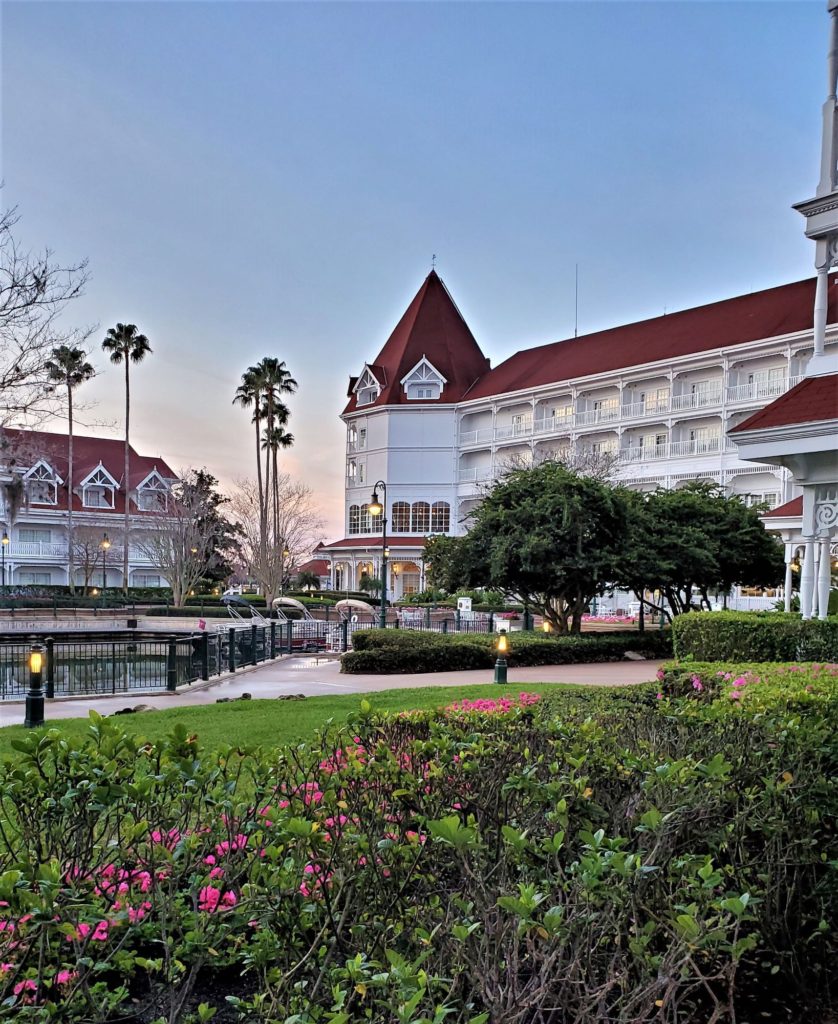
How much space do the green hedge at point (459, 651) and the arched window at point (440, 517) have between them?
1674 inches

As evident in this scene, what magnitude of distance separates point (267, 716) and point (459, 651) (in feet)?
31.9

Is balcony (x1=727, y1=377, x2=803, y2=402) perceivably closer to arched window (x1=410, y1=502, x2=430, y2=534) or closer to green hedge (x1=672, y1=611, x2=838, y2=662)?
arched window (x1=410, y1=502, x2=430, y2=534)

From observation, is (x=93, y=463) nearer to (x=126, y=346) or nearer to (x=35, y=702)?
(x=126, y=346)

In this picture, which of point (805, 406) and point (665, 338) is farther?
point (665, 338)

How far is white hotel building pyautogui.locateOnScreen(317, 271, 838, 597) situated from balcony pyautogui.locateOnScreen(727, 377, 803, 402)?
0.28ft

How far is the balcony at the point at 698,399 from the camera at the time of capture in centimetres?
5350

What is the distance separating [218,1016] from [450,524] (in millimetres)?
64066

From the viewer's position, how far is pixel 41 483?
7000cm

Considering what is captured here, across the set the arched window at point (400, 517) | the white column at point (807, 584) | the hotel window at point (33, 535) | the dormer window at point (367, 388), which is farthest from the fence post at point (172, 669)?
the hotel window at point (33, 535)

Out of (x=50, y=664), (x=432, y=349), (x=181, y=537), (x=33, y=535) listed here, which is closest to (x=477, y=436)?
(x=432, y=349)

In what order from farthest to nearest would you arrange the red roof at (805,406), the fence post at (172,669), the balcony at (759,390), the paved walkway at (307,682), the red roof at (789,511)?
the balcony at (759,390) → the red roof at (789,511) → the fence post at (172,669) → the paved walkway at (307,682) → the red roof at (805,406)

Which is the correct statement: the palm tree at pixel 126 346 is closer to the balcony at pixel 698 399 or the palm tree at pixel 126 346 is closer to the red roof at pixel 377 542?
the red roof at pixel 377 542

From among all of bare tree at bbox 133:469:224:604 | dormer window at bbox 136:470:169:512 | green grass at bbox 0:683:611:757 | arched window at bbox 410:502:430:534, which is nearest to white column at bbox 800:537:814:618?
green grass at bbox 0:683:611:757

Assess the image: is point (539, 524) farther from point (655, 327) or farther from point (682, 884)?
point (655, 327)
